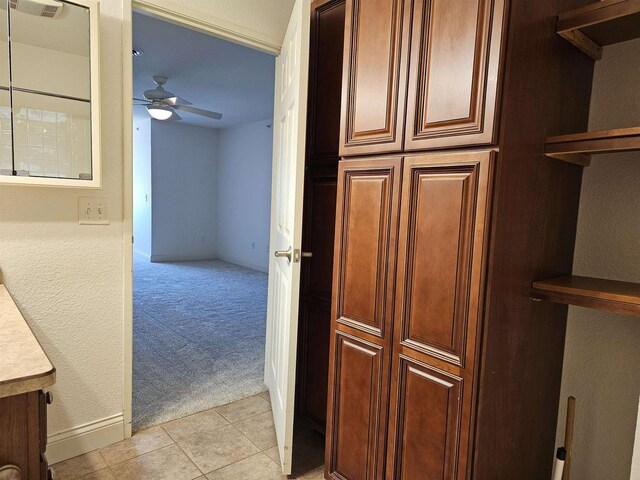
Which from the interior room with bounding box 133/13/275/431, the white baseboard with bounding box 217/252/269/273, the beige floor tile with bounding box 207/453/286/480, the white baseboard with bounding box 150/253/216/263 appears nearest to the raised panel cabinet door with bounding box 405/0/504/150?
the beige floor tile with bounding box 207/453/286/480

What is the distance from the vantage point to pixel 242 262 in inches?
280

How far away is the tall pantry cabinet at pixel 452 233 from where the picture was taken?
44.3 inches

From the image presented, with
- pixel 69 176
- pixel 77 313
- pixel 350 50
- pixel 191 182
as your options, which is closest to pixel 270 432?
→ pixel 77 313

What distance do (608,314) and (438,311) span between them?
2.18 ft

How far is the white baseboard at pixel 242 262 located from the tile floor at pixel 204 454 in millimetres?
4457

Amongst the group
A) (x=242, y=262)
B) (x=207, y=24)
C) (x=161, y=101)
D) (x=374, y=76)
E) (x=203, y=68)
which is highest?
(x=203, y=68)

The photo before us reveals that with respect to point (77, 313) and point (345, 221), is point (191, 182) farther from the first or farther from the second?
point (345, 221)

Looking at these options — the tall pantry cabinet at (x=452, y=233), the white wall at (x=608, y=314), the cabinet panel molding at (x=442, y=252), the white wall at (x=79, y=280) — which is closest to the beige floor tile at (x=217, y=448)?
the white wall at (x=79, y=280)

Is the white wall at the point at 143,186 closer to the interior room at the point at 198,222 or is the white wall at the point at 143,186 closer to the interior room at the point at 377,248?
the interior room at the point at 198,222

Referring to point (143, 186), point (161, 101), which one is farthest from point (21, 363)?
point (143, 186)

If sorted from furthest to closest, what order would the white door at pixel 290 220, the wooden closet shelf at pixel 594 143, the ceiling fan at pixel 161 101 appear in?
the ceiling fan at pixel 161 101
the white door at pixel 290 220
the wooden closet shelf at pixel 594 143

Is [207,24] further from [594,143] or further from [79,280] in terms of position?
[594,143]

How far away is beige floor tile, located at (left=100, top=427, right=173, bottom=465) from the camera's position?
189cm

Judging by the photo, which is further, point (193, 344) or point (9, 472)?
point (193, 344)
